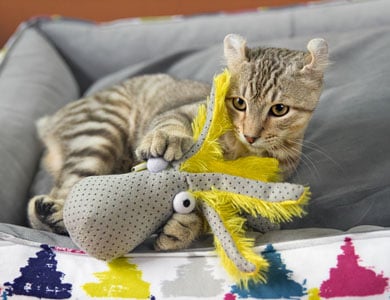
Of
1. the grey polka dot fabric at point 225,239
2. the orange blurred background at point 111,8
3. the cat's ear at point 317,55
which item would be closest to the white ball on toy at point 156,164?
the grey polka dot fabric at point 225,239

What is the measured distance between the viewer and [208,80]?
5.72ft

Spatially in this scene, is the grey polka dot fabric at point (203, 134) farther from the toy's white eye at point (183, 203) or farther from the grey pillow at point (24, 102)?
the grey pillow at point (24, 102)

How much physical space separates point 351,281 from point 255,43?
117 cm

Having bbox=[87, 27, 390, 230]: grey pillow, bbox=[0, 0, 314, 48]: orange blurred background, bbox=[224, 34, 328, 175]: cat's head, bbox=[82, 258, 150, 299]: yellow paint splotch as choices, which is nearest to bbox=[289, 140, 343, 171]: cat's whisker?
bbox=[87, 27, 390, 230]: grey pillow

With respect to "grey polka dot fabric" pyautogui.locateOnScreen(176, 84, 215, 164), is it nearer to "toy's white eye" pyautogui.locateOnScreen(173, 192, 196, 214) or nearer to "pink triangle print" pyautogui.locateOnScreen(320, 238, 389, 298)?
"toy's white eye" pyautogui.locateOnScreen(173, 192, 196, 214)

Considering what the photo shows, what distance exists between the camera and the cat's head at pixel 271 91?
1043 mm

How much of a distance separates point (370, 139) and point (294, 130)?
0.94 ft

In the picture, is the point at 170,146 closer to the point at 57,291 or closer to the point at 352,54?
the point at 57,291

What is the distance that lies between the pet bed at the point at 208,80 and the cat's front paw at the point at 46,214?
7 centimetres

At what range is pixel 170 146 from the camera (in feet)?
3.25

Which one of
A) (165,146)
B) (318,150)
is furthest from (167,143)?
(318,150)

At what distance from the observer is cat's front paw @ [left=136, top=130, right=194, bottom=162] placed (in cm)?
98

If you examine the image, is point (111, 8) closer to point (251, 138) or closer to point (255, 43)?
point (255, 43)

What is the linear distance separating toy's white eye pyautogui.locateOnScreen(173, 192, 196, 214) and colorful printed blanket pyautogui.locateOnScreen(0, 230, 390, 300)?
0.09m
